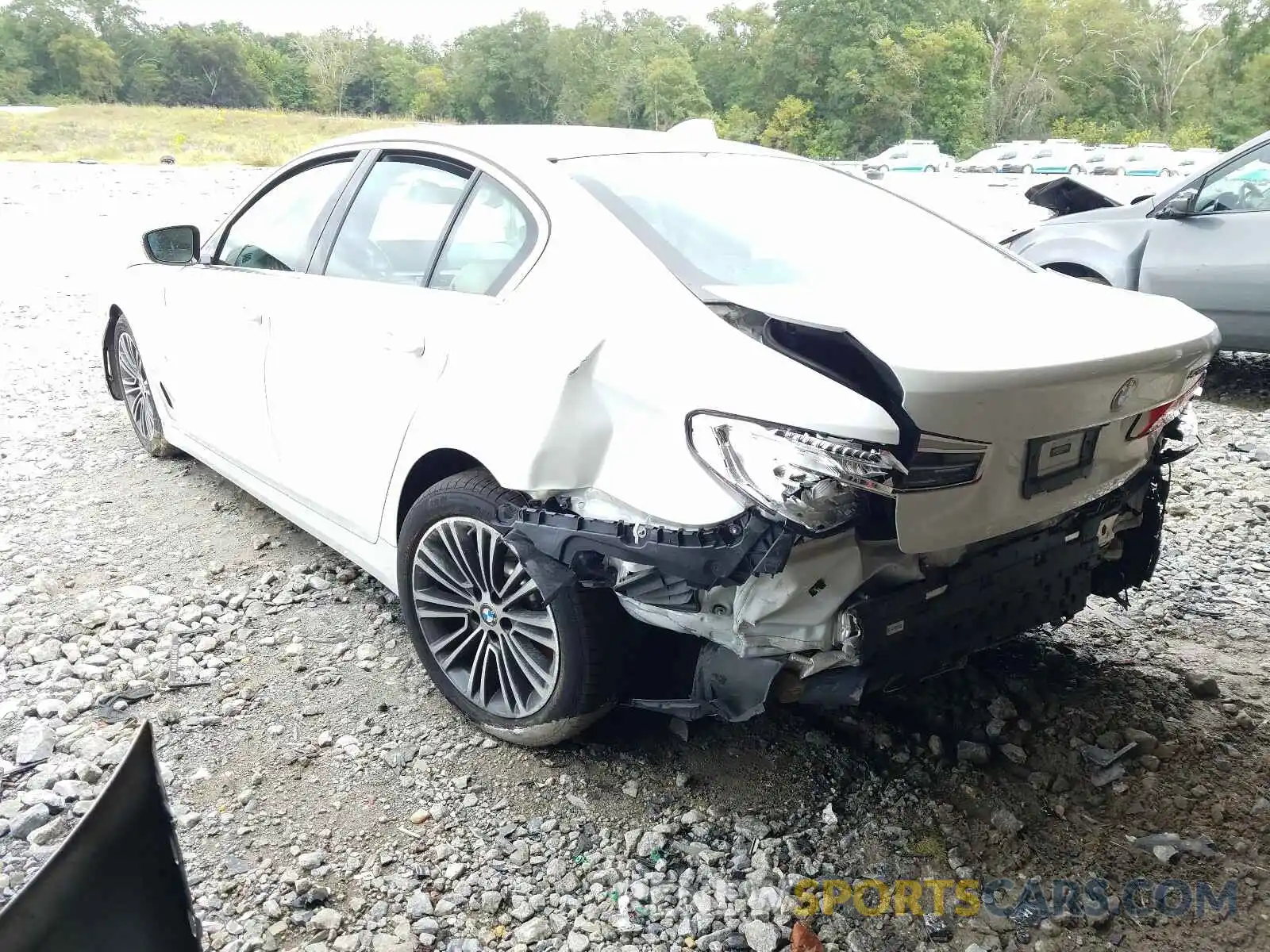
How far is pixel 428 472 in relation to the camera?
2713 mm

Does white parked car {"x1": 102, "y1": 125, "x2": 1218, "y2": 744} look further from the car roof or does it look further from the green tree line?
the green tree line

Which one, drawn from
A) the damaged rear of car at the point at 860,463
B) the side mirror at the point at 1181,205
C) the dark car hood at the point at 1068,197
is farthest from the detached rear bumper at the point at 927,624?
the dark car hood at the point at 1068,197

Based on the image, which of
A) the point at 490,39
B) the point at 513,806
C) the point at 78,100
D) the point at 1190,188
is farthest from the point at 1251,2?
the point at 78,100

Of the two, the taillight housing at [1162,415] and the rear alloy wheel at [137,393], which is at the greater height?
the taillight housing at [1162,415]

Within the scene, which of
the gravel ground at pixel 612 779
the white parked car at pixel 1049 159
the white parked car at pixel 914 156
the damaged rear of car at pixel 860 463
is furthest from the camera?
the white parked car at pixel 914 156

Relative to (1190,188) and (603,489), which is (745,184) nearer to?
(603,489)

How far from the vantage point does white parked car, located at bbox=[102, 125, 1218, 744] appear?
1.85m

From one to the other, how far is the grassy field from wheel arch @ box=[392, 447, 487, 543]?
2795 centimetres

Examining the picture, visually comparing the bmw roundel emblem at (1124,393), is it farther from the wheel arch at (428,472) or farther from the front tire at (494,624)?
the wheel arch at (428,472)

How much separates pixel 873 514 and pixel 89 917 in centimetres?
144

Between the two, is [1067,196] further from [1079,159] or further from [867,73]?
[1079,159]

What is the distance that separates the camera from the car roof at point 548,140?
2.74 metres

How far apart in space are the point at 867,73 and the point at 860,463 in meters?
32.8

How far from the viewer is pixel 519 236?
252cm
